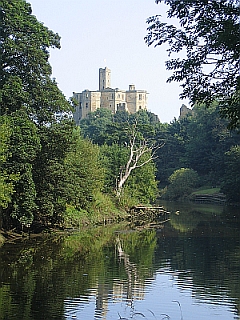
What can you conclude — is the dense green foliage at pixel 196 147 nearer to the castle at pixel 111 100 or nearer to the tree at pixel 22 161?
the tree at pixel 22 161

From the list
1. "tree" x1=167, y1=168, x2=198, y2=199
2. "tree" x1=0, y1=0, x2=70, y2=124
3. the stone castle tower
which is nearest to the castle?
the stone castle tower

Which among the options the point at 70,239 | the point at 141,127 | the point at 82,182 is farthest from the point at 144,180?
the point at 141,127

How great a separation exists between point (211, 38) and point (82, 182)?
20400 mm

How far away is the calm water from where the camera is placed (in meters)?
12.3

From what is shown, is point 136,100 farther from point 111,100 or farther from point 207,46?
point 207,46

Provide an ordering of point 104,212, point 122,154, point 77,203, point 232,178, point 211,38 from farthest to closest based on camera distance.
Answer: point 232,178 → point 122,154 → point 104,212 → point 77,203 → point 211,38

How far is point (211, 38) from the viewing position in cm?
888

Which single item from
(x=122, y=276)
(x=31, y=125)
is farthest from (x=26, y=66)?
(x=122, y=276)

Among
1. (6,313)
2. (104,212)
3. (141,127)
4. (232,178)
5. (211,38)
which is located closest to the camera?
(211,38)

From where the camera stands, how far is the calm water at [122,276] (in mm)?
12320

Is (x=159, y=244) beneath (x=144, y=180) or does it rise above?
beneath

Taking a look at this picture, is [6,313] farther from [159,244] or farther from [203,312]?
[159,244]

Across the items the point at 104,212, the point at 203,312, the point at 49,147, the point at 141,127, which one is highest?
the point at 141,127

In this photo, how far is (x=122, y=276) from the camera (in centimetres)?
1641
